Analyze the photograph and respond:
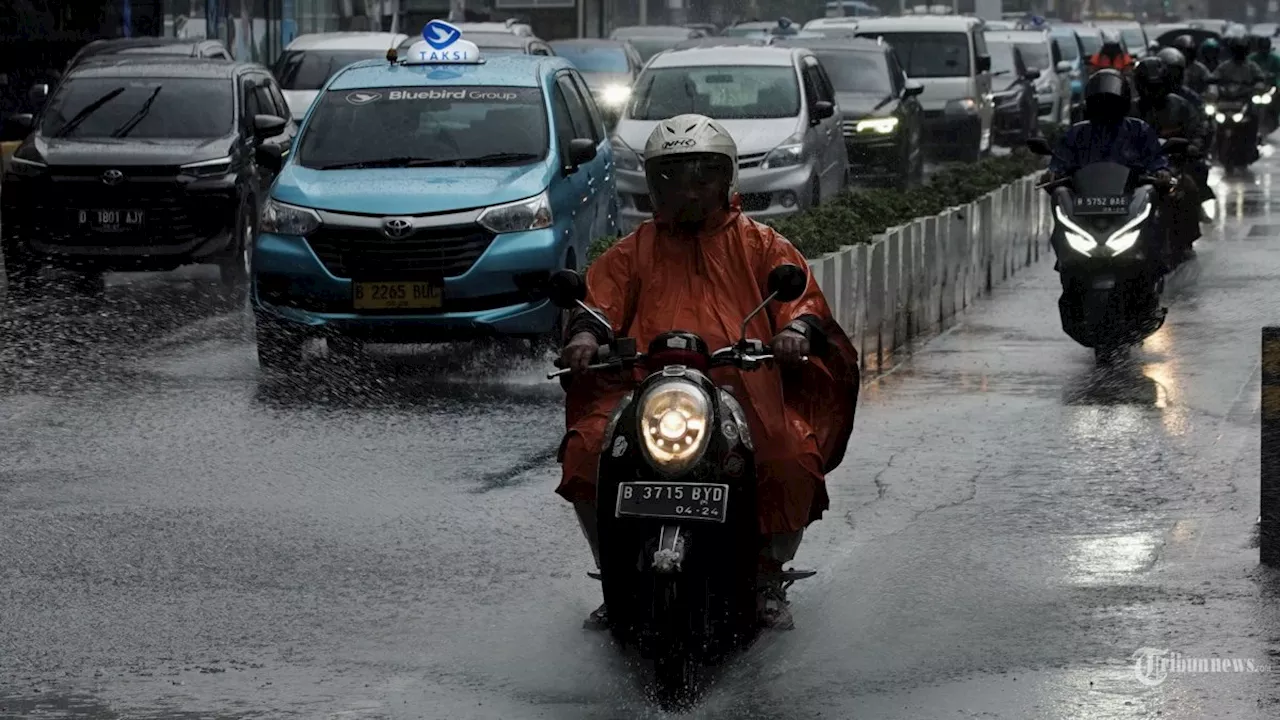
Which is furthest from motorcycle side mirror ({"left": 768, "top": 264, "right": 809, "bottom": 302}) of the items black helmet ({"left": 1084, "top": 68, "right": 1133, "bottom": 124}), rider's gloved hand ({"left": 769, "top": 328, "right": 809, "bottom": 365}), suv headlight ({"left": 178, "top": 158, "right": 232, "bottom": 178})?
suv headlight ({"left": 178, "top": 158, "right": 232, "bottom": 178})

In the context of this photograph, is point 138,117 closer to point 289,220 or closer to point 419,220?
point 289,220

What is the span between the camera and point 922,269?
639 inches

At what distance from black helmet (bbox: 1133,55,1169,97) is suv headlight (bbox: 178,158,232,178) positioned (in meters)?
6.37

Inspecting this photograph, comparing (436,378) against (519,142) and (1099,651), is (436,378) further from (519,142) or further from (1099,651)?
(1099,651)

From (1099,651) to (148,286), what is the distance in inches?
510

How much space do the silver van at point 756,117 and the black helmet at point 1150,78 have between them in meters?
4.39

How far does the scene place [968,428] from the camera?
39.7 feet

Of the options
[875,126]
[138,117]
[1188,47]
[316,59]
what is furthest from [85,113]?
[1188,47]

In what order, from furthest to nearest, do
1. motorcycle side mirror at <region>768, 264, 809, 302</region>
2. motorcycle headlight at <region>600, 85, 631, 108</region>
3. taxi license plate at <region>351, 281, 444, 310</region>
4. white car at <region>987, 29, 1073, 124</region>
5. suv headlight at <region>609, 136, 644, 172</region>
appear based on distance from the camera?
1. white car at <region>987, 29, 1073, 124</region>
2. motorcycle headlight at <region>600, 85, 631, 108</region>
3. suv headlight at <region>609, 136, 644, 172</region>
4. taxi license plate at <region>351, 281, 444, 310</region>
5. motorcycle side mirror at <region>768, 264, 809, 302</region>

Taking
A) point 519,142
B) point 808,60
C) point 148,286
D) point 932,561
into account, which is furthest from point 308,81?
point 932,561

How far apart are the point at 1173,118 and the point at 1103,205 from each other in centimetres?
445

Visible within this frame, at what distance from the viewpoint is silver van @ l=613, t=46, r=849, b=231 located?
72.9ft

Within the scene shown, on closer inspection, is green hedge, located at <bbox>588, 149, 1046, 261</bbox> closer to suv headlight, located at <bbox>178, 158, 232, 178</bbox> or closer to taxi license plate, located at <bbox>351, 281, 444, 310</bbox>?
taxi license plate, located at <bbox>351, 281, 444, 310</bbox>

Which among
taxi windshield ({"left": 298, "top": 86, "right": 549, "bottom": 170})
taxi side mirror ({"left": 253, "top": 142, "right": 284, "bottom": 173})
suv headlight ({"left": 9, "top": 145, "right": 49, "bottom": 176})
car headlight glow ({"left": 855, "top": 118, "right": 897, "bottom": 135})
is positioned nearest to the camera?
taxi windshield ({"left": 298, "top": 86, "right": 549, "bottom": 170})
